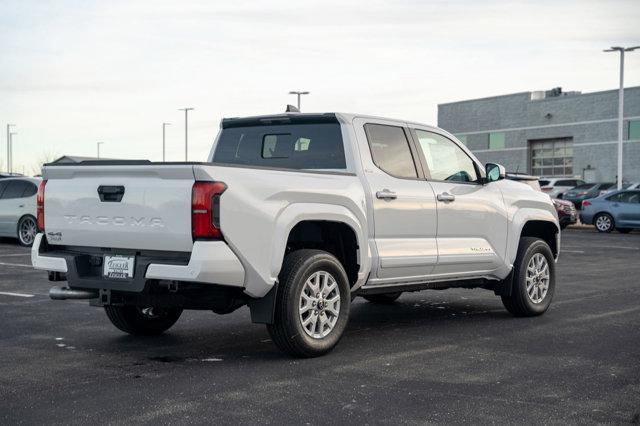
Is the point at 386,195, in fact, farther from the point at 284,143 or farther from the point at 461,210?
the point at 461,210

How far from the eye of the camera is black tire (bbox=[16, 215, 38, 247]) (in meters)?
20.5

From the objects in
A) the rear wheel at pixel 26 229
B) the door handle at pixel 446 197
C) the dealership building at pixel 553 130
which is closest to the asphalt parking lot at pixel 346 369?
the door handle at pixel 446 197

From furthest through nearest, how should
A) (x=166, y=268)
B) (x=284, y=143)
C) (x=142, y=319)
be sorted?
1. (x=284, y=143)
2. (x=142, y=319)
3. (x=166, y=268)

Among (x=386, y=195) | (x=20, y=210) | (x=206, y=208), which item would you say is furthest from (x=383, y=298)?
(x=20, y=210)

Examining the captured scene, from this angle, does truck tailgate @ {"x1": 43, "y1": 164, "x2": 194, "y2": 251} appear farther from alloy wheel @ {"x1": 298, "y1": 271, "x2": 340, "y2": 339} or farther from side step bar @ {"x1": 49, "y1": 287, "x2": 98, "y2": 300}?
alloy wheel @ {"x1": 298, "y1": 271, "x2": 340, "y2": 339}

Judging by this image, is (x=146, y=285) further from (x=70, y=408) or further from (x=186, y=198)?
(x=70, y=408)

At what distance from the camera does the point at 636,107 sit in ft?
202

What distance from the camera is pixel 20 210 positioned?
20.5m

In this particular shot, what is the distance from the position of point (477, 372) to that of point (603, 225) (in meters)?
23.4

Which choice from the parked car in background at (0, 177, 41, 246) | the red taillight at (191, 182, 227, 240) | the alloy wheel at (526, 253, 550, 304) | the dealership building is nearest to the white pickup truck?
the red taillight at (191, 182, 227, 240)

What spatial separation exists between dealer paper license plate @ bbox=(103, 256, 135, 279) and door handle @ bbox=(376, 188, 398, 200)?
2171 millimetres

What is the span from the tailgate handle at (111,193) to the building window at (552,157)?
6362 centimetres

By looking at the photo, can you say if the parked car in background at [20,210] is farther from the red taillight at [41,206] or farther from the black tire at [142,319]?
the red taillight at [41,206]

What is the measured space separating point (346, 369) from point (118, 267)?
1.82 m
